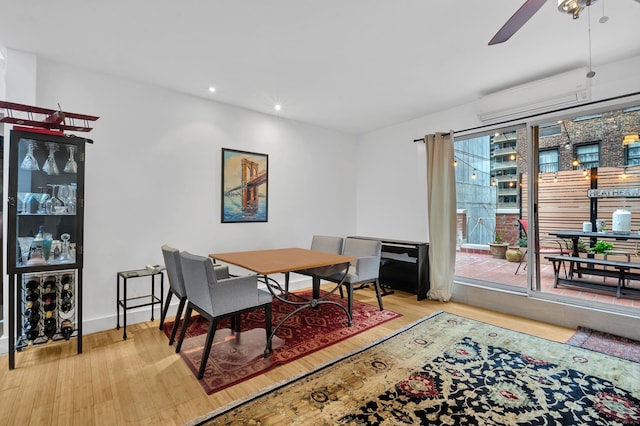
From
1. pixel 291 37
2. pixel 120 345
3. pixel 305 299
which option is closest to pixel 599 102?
pixel 291 37

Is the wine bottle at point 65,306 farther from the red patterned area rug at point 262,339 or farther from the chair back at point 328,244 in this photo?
the chair back at point 328,244

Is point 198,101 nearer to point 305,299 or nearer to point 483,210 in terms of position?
point 305,299

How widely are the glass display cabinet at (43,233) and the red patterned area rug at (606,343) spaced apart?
4.54m

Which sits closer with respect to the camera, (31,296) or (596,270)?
(31,296)

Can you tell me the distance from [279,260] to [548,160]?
333 centimetres

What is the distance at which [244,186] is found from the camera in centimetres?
414

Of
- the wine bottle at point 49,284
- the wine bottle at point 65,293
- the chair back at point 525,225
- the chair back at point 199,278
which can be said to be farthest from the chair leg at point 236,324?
the chair back at point 525,225

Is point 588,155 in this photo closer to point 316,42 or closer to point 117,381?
point 316,42

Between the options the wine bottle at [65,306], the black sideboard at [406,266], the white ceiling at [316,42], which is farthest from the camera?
the black sideboard at [406,266]

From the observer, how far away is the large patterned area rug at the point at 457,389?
5.93 ft

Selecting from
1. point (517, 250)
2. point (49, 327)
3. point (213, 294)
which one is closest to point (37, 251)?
point (49, 327)

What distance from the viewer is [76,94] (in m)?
2.99

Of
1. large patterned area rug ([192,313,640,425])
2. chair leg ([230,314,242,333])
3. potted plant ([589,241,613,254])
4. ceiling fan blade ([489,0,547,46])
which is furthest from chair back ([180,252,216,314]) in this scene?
potted plant ([589,241,613,254])

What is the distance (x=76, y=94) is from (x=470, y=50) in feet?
12.5
